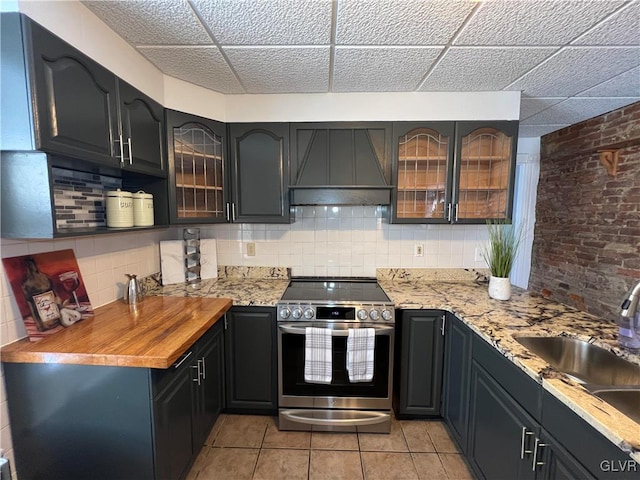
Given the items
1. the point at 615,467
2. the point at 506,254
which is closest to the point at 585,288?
the point at 506,254

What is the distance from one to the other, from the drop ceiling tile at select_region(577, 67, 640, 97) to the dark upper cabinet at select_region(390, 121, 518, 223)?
1.91ft

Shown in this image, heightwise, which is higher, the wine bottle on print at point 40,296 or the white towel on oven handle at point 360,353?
the wine bottle on print at point 40,296

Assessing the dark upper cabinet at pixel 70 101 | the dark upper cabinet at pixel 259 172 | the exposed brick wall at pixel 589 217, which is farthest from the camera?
the exposed brick wall at pixel 589 217

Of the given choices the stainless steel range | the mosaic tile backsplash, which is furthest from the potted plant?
the mosaic tile backsplash

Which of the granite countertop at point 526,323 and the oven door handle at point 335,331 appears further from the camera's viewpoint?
the oven door handle at point 335,331

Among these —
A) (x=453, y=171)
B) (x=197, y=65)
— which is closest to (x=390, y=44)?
(x=453, y=171)

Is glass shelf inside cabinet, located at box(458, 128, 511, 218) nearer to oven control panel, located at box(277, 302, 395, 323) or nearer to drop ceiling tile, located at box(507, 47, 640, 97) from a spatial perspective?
drop ceiling tile, located at box(507, 47, 640, 97)

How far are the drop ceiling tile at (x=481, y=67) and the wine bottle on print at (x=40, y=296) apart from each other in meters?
2.40

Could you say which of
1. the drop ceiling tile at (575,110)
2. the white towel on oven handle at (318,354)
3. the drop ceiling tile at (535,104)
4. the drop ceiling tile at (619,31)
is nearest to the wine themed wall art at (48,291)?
the white towel on oven handle at (318,354)

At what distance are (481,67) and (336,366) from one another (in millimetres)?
2129

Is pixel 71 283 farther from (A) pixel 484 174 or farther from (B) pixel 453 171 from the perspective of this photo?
(A) pixel 484 174

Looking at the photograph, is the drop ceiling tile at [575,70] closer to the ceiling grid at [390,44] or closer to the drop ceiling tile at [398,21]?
the ceiling grid at [390,44]

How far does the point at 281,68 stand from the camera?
1803mm

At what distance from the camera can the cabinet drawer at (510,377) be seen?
1138mm
